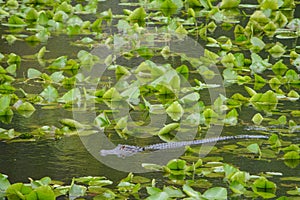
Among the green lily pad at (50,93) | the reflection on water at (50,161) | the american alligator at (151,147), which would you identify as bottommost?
the american alligator at (151,147)

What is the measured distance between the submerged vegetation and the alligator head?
184 millimetres

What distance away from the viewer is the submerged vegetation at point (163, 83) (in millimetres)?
3059

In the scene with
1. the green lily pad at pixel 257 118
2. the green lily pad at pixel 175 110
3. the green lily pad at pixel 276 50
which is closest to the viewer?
the green lily pad at pixel 257 118

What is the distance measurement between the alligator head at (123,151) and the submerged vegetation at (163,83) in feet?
0.60

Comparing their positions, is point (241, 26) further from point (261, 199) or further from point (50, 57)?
point (261, 199)

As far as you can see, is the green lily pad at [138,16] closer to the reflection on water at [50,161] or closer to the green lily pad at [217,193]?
the reflection on water at [50,161]

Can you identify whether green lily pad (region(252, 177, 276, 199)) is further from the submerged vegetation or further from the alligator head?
the alligator head

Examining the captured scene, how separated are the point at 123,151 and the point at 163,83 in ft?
3.09

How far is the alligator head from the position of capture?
3.45 meters

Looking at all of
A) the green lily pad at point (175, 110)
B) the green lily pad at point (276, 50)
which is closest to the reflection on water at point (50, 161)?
the green lily pad at point (175, 110)

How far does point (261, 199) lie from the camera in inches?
115

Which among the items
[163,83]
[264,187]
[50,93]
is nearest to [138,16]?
[163,83]

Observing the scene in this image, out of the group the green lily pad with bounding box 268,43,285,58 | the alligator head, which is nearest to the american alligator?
the alligator head

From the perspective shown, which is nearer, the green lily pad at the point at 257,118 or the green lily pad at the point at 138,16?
the green lily pad at the point at 257,118
